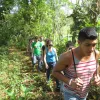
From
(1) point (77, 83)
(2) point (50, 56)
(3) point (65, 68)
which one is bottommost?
(2) point (50, 56)

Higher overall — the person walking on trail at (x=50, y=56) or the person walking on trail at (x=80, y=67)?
the person walking on trail at (x=80, y=67)

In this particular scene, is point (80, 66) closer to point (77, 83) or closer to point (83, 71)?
point (83, 71)

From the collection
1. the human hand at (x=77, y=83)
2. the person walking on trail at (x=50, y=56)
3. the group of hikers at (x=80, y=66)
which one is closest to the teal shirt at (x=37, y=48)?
the person walking on trail at (x=50, y=56)

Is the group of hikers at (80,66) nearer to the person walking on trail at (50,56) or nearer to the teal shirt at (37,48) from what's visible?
the person walking on trail at (50,56)

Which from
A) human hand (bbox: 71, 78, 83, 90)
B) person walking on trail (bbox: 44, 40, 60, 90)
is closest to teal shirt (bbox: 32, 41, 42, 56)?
person walking on trail (bbox: 44, 40, 60, 90)

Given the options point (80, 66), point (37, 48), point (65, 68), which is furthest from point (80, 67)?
point (37, 48)

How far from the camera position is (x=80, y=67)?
103 inches

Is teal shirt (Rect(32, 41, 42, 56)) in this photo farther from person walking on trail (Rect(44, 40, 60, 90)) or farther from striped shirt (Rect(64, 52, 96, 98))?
striped shirt (Rect(64, 52, 96, 98))

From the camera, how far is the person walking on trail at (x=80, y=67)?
2448 millimetres

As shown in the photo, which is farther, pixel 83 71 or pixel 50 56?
pixel 50 56

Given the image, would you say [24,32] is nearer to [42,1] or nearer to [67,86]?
[42,1]

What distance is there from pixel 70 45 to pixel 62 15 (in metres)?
20.6

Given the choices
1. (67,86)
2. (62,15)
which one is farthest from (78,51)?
(62,15)

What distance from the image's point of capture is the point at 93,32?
2.44 m
